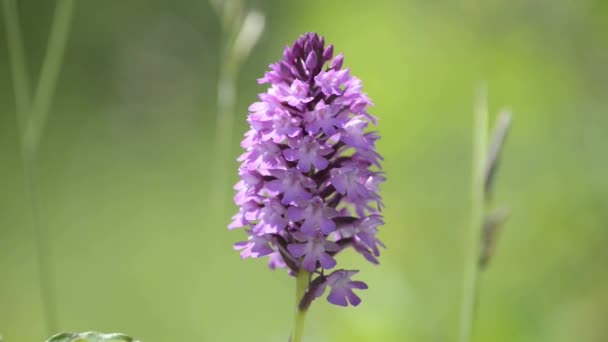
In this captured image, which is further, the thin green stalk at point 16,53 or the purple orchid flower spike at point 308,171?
the thin green stalk at point 16,53

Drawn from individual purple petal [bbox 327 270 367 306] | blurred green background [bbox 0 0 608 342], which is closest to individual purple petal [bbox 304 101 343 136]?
individual purple petal [bbox 327 270 367 306]

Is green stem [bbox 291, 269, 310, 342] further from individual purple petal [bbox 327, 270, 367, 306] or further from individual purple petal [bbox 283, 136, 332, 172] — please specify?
individual purple petal [bbox 283, 136, 332, 172]

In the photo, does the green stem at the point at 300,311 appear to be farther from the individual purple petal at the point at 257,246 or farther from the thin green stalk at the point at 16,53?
the thin green stalk at the point at 16,53

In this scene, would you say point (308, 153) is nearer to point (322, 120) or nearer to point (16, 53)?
point (322, 120)

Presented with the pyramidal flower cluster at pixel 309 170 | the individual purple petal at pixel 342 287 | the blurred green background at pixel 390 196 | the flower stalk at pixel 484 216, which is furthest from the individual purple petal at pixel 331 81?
the blurred green background at pixel 390 196

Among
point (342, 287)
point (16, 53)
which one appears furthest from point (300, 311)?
point (16, 53)
